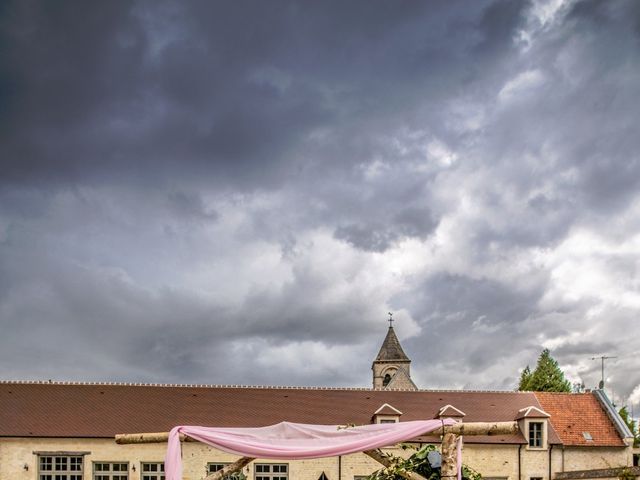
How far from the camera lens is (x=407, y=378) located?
5509 cm

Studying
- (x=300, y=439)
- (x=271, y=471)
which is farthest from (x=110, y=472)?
(x=300, y=439)

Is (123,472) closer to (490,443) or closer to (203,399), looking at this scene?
(203,399)

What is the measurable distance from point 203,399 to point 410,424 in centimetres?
2379

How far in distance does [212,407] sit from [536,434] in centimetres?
1450

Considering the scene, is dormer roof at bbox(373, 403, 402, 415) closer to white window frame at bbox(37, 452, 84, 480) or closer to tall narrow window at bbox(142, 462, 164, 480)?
tall narrow window at bbox(142, 462, 164, 480)

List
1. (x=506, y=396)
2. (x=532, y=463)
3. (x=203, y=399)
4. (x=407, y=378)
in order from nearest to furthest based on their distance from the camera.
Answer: (x=532, y=463), (x=203, y=399), (x=506, y=396), (x=407, y=378)

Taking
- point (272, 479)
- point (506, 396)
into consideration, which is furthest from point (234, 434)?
point (506, 396)

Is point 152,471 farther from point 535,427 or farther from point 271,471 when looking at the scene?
point 535,427

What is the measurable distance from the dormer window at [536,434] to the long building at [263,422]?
5 cm

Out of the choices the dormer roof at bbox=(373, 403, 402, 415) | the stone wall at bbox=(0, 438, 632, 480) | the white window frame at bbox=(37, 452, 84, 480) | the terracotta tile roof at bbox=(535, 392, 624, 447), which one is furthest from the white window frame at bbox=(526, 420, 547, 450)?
the white window frame at bbox=(37, 452, 84, 480)

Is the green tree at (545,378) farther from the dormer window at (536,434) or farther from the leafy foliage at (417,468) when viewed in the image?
the leafy foliage at (417,468)

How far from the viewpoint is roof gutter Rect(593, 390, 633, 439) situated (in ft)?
109

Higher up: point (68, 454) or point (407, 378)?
point (407, 378)

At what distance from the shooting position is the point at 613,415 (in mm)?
34156
